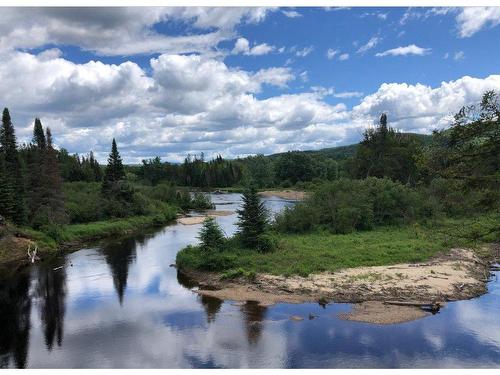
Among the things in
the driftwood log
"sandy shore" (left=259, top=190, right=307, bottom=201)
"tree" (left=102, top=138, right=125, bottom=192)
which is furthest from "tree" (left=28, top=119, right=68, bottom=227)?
"sandy shore" (left=259, top=190, right=307, bottom=201)

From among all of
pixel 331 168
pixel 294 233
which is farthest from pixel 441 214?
pixel 331 168

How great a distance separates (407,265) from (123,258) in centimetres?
2755

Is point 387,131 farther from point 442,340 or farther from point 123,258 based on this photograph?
point 442,340

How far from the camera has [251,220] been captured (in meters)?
41.8

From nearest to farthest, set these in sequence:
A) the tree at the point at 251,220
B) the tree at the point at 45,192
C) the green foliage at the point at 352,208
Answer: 1. the tree at the point at 251,220
2. the green foliage at the point at 352,208
3. the tree at the point at 45,192

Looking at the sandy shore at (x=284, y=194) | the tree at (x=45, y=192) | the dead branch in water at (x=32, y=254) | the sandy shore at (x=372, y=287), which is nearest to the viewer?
the sandy shore at (x=372, y=287)

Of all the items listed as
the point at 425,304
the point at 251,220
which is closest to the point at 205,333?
the point at 425,304

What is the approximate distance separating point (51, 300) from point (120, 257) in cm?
1498

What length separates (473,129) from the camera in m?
15.7

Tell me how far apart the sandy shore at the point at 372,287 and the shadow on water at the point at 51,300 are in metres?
9.71

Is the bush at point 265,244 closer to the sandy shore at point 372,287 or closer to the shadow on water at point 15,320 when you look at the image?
the sandy shore at point 372,287

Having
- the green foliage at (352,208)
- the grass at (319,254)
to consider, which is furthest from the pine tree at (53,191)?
the green foliage at (352,208)

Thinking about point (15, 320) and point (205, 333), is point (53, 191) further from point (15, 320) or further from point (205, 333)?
point (205, 333)

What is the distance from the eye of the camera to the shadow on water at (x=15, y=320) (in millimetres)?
23109
